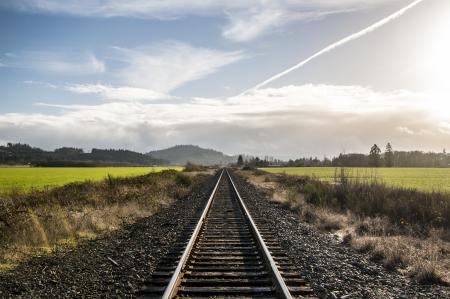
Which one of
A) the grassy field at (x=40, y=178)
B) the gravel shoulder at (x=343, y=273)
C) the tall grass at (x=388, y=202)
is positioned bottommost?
the grassy field at (x=40, y=178)

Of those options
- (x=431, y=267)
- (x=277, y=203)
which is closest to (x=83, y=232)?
(x=431, y=267)

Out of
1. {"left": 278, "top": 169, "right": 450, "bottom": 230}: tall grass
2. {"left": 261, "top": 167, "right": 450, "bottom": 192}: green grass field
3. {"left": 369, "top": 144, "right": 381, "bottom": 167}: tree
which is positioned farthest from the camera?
{"left": 369, "top": 144, "right": 381, "bottom": 167}: tree

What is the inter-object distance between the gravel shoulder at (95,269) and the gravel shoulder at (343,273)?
286cm

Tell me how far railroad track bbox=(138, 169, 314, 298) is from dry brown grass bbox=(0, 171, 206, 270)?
3239mm

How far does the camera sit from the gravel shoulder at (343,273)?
5.99m

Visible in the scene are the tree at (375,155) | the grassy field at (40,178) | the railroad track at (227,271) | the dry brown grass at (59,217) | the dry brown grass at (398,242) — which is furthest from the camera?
the tree at (375,155)

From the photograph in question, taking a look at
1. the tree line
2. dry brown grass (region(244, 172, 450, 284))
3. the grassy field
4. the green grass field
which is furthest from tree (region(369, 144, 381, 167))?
dry brown grass (region(244, 172, 450, 284))

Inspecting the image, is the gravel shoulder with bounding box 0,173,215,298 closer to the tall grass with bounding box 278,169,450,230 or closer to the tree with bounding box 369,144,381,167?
the tall grass with bounding box 278,169,450,230

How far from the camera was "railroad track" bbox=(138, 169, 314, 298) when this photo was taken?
5.62m

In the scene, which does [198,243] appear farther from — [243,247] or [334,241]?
[334,241]

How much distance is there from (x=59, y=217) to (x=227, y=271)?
24.1 ft

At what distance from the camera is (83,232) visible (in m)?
10.9

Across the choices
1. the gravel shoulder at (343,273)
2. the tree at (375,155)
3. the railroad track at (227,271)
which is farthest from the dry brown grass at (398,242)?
the tree at (375,155)

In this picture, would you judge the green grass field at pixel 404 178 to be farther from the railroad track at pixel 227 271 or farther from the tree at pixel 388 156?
the tree at pixel 388 156
